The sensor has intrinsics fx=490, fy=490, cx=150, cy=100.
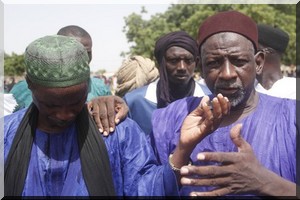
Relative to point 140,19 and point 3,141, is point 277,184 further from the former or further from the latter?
point 140,19

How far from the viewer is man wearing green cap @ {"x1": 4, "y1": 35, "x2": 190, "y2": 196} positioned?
2.11m

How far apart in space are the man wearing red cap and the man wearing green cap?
188mm

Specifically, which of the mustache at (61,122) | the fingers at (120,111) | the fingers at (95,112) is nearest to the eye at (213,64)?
the fingers at (120,111)

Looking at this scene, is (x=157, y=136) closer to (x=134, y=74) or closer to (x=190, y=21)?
(x=134, y=74)

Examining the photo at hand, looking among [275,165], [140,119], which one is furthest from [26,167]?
[140,119]

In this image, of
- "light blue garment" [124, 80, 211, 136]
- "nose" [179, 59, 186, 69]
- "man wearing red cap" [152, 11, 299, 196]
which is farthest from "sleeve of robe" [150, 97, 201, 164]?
"nose" [179, 59, 186, 69]

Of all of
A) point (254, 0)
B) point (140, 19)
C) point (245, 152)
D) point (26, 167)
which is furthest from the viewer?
point (140, 19)

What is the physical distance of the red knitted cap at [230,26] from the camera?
2.46 metres

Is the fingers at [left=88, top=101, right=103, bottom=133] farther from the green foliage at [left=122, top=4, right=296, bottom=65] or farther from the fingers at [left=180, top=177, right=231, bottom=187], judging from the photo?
the green foliage at [left=122, top=4, right=296, bottom=65]

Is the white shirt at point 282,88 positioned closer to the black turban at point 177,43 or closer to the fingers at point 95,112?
the black turban at point 177,43

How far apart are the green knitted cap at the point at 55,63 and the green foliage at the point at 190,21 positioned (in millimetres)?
17972

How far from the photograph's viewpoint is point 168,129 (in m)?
2.54

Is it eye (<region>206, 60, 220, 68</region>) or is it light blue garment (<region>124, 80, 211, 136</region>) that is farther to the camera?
light blue garment (<region>124, 80, 211, 136</region>)

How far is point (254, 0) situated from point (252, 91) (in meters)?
18.1
